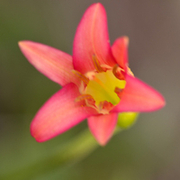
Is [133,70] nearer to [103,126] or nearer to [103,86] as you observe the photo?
[103,86]

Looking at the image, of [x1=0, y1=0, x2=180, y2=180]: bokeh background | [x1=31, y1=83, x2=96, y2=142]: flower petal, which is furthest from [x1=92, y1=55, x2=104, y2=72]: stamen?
[x1=0, y1=0, x2=180, y2=180]: bokeh background

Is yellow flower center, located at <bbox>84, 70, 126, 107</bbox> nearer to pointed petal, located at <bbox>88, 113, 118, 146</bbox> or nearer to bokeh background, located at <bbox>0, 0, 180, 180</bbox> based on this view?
pointed petal, located at <bbox>88, 113, 118, 146</bbox>

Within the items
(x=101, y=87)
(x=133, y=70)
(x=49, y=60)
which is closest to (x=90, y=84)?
(x=101, y=87)

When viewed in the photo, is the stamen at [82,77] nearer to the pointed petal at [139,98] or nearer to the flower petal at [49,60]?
the flower petal at [49,60]

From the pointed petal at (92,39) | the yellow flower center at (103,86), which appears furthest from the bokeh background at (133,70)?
the pointed petal at (92,39)

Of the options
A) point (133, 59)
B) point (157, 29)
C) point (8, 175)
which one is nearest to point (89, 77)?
point (8, 175)

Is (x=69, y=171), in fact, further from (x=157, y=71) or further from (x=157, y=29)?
(x=157, y=29)

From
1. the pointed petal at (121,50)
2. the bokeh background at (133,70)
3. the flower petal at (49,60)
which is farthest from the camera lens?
the bokeh background at (133,70)
